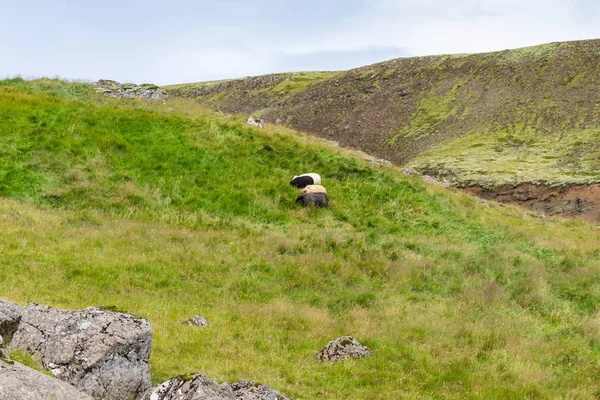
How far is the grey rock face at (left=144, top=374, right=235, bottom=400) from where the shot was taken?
6539mm

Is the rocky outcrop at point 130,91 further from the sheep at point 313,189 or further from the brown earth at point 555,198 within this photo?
the brown earth at point 555,198

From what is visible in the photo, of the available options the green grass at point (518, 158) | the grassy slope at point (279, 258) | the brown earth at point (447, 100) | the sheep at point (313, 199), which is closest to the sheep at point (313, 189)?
the sheep at point (313, 199)

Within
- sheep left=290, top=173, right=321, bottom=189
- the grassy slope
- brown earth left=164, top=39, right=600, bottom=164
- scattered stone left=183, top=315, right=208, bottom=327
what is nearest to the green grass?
brown earth left=164, top=39, right=600, bottom=164

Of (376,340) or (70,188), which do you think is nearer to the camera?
(376,340)

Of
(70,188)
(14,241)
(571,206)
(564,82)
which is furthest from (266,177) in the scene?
(564,82)

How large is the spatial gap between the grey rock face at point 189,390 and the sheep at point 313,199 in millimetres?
18200

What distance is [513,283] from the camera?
1856 centimetres

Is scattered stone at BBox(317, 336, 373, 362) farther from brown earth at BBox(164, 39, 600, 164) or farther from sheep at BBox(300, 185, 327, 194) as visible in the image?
brown earth at BBox(164, 39, 600, 164)

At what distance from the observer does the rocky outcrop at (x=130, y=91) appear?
3645 centimetres

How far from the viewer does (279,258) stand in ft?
61.8

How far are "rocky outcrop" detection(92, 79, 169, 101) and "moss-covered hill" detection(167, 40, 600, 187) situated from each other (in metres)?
27.7

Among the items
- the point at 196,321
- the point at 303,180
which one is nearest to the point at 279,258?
the point at 196,321

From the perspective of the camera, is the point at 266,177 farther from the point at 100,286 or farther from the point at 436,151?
the point at 436,151

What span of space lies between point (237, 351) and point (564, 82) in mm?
76160
